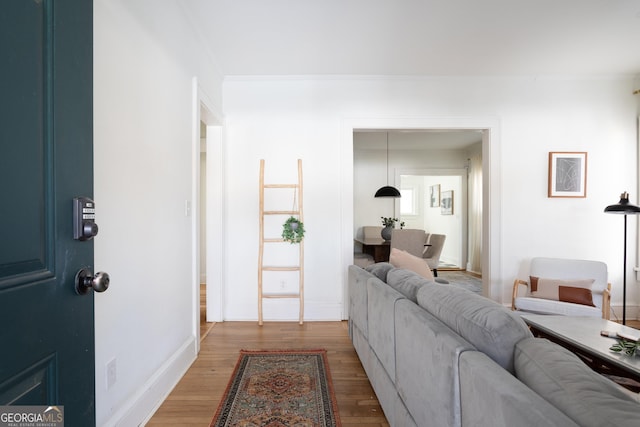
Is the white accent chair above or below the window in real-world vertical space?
below

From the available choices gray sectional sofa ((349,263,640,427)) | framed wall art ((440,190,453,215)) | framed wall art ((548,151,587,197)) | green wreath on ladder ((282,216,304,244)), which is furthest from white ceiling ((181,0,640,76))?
framed wall art ((440,190,453,215))

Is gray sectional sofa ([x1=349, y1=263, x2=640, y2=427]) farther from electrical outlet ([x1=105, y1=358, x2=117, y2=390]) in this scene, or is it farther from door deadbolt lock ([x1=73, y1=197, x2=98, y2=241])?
electrical outlet ([x1=105, y1=358, x2=117, y2=390])

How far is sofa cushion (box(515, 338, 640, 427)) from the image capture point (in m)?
0.65

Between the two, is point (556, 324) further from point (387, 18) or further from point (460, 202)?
point (460, 202)

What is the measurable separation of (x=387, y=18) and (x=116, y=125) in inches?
86.4

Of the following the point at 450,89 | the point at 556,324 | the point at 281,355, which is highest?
the point at 450,89

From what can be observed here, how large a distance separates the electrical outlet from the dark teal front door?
2.02ft

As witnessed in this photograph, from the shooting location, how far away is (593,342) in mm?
1882

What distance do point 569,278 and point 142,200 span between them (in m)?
3.89

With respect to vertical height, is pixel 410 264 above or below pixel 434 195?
below

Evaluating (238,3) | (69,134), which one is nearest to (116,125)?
(69,134)

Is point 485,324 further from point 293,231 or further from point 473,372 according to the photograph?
point 293,231

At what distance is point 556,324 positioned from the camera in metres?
2.19

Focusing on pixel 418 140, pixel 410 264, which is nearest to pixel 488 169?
pixel 410 264
